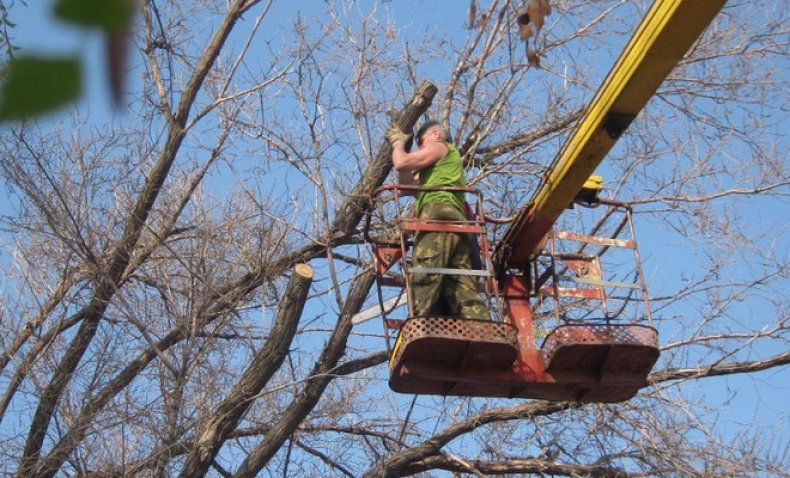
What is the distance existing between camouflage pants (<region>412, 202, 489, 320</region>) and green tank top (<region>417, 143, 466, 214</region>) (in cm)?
7

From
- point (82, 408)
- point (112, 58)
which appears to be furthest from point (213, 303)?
point (112, 58)

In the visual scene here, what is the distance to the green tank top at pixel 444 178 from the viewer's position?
7344mm

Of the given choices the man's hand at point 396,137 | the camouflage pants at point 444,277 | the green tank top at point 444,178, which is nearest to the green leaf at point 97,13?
the camouflage pants at point 444,277

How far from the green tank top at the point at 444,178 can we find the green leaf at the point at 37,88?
6.59 m

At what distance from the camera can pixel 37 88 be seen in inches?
29.0

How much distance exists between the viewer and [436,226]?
23.3 feet

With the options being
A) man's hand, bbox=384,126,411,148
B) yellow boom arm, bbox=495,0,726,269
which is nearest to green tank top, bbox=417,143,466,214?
man's hand, bbox=384,126,411,148

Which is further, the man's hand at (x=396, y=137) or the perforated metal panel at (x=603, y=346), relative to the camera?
the man's hand at (x=396, y=137)

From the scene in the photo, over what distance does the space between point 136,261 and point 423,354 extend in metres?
4.09

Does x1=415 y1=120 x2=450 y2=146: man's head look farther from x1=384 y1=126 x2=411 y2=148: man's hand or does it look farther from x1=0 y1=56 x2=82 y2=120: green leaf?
x1=0 y1=56 x2=82 y2=120: green leaf

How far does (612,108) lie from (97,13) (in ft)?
21.3

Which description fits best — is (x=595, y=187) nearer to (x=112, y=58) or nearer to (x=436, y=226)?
(x=436, y=226)

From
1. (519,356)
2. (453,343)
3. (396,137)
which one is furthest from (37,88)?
(396,137)

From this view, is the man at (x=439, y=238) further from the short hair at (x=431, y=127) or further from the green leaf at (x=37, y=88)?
the green leaf at (x=37, y=88)
